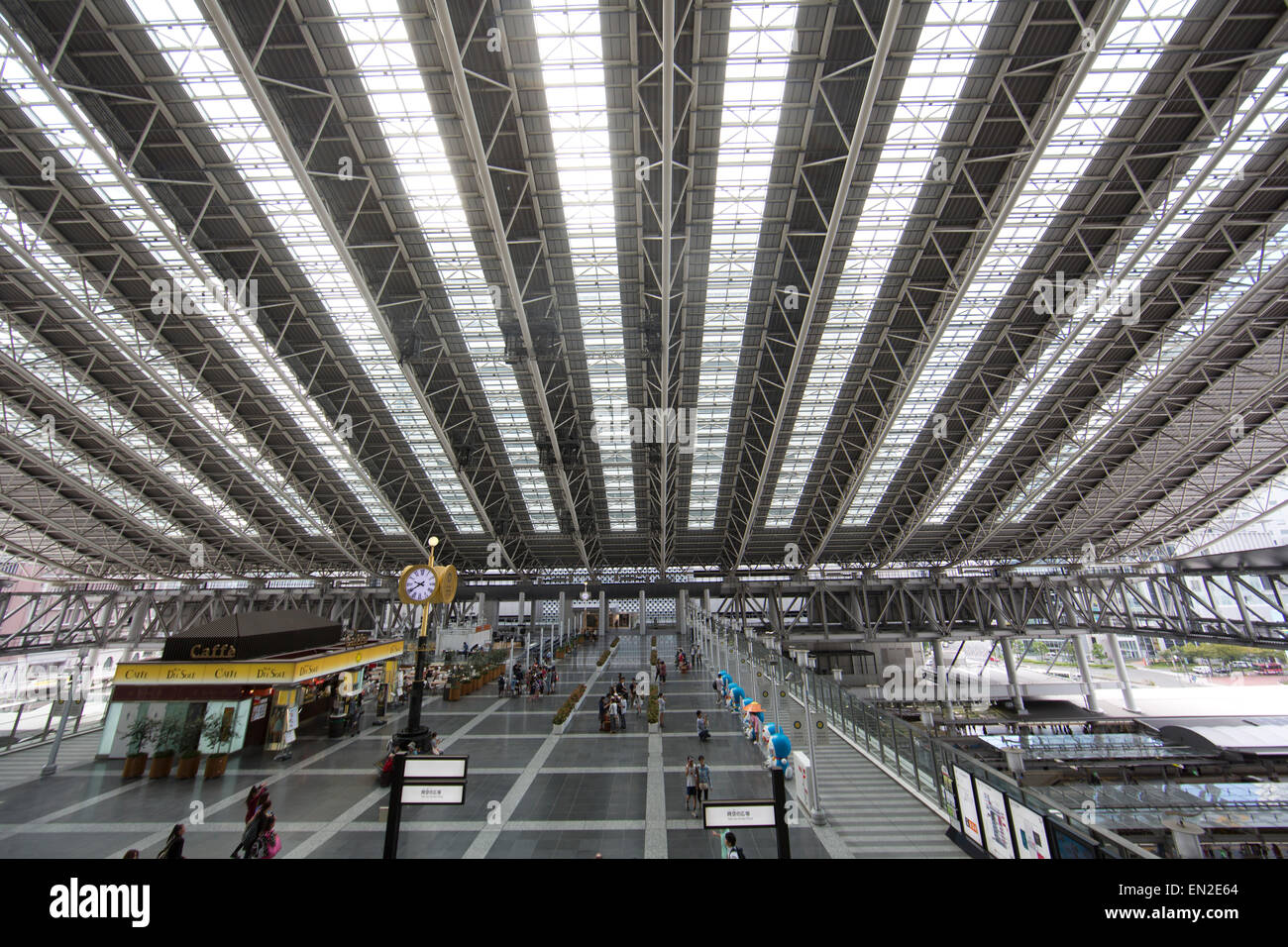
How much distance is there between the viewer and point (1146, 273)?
22.2 metres

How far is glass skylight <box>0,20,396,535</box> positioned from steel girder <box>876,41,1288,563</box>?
101ft

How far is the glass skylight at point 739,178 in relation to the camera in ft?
50.7

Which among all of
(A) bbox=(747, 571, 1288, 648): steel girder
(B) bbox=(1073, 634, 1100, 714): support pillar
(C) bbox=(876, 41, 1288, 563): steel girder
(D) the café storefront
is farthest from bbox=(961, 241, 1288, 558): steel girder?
(D) the café storefront

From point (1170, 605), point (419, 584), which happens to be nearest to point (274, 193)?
point (419, 584)

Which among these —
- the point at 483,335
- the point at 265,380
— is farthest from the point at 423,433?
the point at 483,335

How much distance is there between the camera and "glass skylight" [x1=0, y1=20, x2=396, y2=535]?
1714cm

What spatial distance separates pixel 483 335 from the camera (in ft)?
86.8

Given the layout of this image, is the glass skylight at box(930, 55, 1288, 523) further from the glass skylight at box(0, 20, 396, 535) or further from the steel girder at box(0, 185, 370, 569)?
the steel girder at box(0, 185, 370, 569)

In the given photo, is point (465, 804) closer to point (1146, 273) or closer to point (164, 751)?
point (164, 751)

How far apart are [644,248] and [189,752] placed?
22.4 metres

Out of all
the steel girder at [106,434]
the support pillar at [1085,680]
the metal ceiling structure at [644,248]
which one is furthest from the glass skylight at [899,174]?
the support pillar at [1085,680]

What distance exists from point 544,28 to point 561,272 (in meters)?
8.48

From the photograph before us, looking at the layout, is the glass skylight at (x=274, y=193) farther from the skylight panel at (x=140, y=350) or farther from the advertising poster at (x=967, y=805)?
the advertising poster at (x=967, y=805)
